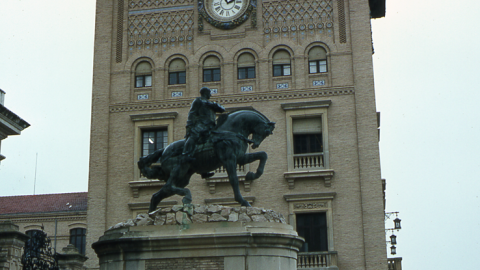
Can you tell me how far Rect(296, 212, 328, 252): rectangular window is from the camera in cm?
3406

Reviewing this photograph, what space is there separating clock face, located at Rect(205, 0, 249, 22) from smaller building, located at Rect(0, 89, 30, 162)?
11655mm

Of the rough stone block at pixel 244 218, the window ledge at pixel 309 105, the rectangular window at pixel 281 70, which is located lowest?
the rough stone block at pixel 244 218

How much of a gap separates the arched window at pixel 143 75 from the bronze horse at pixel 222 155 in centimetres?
1996

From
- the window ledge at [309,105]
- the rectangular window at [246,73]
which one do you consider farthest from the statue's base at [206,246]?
the rectangular window at [246,73]

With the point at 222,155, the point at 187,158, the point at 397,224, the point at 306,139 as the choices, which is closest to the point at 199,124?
the point at 187,158

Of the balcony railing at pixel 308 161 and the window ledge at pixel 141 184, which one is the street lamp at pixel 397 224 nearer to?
the balcony railing at pixel 308 161

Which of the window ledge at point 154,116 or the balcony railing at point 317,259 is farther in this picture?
the window ledge at point 154,116

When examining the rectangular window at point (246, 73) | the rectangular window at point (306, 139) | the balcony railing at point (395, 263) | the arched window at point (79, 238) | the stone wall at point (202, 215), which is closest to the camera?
the stone wall at point (202, 215)

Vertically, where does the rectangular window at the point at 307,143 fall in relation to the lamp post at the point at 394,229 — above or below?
above

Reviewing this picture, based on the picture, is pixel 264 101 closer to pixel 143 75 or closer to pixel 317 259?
pixel 143 75

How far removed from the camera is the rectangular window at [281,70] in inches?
1458

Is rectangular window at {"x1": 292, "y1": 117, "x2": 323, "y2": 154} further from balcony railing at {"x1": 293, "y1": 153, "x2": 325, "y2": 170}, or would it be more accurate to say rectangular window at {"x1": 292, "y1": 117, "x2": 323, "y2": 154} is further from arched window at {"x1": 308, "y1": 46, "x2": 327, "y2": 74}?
arched window at {"x1": 308, "y1": 46, "x2": 327, "y2": 74}

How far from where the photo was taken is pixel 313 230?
34250 millimetres

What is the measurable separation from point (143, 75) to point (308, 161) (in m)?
10.0
